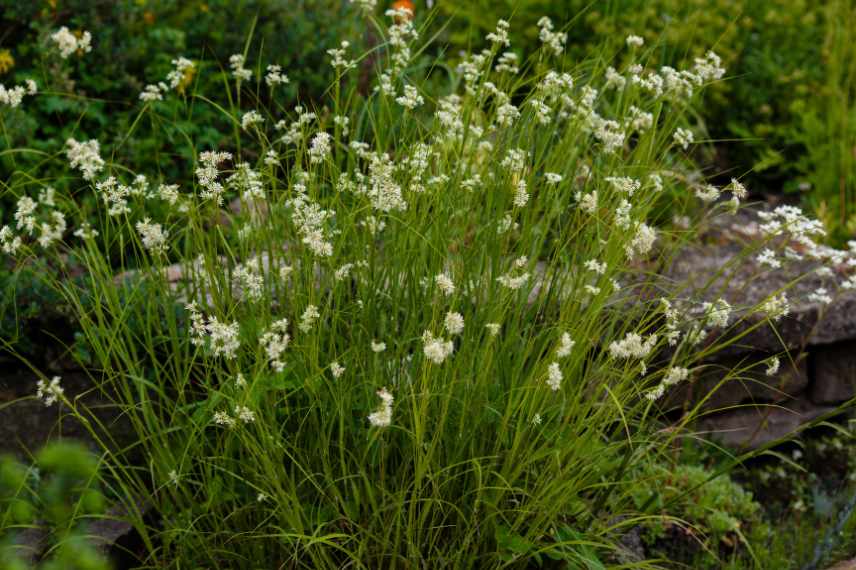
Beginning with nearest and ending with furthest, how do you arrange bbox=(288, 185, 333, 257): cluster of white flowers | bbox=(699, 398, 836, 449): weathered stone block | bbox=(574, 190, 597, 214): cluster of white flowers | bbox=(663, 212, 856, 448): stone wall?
bbox=(288, 185, 333, 257): cluster of white flowers → bbox=(574, 190, 597, 214): cluster of white flowers → bbox=(663, 212, 856, 448): stone wall → bbox=(699, 398, 836, 449): weathered stone block

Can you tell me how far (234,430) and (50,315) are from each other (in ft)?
5.24

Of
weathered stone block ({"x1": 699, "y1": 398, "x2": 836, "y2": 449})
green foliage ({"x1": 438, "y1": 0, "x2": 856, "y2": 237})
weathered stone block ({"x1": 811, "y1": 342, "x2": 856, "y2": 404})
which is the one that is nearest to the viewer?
weathered stone block ({"x1": 699, "y1": 398, "x2": 836, "y2": 449})

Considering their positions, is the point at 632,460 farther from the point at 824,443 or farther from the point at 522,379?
the point at 824,443

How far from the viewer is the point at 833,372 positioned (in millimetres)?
4977

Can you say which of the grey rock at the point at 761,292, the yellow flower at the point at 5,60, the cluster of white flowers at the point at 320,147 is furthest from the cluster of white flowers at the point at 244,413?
the yellow flower at the point at 5,60

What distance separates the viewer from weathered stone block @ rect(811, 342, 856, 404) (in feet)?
16.3

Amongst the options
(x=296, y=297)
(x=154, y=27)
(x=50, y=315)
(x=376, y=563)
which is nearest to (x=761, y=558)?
(x=376, y=563)

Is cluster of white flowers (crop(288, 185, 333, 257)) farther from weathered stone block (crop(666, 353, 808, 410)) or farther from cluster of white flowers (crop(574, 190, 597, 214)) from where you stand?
weathered stone block (crop(666, 353, 808, 410))

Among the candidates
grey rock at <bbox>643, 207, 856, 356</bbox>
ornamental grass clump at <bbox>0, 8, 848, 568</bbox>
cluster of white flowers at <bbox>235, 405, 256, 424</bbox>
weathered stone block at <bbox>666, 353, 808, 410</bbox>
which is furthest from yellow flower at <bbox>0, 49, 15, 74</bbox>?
weathered stone block at <bbox>666, 353, 808, 410</bbox>

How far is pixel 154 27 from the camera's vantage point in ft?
17.5

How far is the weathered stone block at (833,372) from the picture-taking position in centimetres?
496

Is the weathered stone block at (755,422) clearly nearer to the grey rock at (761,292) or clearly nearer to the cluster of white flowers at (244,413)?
the grey rock at (761,292)

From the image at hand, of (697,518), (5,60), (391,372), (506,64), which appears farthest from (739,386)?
(5,60)

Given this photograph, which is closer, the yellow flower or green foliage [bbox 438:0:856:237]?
the yellow flower
